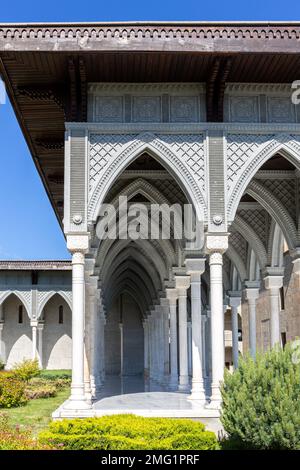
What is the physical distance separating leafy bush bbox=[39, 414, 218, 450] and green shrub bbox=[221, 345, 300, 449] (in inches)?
15.0

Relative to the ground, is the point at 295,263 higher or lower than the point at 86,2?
lower

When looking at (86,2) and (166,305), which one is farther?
(166,305)

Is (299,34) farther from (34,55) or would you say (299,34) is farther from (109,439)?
(109,439)

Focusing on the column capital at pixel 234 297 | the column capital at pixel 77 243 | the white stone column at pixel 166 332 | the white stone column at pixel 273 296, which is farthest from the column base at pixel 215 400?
the white stone column at pixel 166 332

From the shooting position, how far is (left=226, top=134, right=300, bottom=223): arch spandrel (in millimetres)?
10383

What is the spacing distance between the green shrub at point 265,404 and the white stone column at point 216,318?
7.13ft

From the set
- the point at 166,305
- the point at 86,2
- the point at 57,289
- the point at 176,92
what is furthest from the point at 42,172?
the point at 57,289

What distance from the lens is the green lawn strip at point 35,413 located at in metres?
10.4

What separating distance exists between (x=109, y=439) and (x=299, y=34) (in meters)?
6.59

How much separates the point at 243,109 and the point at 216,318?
351cm

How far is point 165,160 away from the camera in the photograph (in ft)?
34.3

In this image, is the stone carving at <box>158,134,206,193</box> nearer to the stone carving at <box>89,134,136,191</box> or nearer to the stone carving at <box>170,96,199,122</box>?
the stone carving at <box>170,96,199,122</box>

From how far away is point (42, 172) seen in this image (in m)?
14.3

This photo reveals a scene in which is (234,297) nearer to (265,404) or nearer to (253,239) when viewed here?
(253,239)
